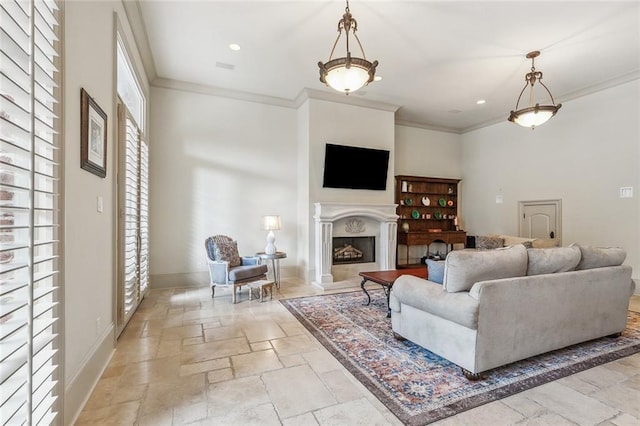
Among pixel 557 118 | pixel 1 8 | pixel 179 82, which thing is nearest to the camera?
pixel 1 8

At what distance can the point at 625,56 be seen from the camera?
432 centimetres

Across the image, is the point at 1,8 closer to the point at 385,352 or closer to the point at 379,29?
the point at 385,352

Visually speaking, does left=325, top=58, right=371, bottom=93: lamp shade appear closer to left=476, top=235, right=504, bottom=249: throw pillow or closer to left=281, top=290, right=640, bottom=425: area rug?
left=281, top=290, right=640, bottom=425: area rug

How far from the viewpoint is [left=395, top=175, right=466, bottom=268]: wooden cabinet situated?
701 centimetres

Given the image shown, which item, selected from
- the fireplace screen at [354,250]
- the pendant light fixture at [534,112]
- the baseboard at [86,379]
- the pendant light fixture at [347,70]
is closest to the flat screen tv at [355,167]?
the fireplace screen at [354,250]

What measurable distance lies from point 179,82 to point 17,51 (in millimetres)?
4453

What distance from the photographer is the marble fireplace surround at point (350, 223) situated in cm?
546

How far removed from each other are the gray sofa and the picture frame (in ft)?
8.85

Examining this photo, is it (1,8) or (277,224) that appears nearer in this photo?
(1,8)

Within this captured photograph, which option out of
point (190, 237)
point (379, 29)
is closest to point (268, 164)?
point (190, 237)

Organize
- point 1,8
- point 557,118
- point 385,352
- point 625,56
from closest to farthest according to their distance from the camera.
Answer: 1. point 1,8
2. point 385,352
3. point 625,56
4. point 557,118

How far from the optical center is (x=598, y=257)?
288 centimetres

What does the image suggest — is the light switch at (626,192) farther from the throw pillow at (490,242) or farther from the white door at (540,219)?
the throw pillow at (490,242)

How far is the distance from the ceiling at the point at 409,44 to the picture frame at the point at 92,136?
169 cm
